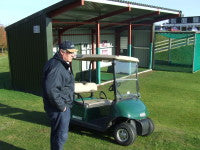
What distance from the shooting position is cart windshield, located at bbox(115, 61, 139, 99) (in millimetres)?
5387

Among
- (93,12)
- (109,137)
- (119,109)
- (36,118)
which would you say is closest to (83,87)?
(119,109)

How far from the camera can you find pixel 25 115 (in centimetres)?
732

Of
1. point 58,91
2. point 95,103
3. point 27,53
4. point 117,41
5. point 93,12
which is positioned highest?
point 93,12

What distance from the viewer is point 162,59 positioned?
18.9 meters

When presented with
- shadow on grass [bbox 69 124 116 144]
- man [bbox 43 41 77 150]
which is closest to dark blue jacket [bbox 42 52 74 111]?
man [bbox 43 41 77 150]

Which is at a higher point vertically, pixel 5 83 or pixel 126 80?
pixel 126 80

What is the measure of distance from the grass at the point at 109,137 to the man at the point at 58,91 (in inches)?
53.0

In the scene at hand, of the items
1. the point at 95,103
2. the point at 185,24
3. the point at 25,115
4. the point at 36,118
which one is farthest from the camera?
the point at 185,24

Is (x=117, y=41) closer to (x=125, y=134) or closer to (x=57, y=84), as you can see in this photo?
(x=125, y=134)

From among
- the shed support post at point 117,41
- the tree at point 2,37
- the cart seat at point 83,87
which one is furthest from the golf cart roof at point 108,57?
the tree at point 2,37

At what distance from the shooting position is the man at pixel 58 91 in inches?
146

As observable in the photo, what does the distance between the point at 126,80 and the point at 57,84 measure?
2.22 meters

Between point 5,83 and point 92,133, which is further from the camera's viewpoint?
point 5,83

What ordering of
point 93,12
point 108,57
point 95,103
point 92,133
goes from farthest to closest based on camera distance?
point 93,12 → point 92,133 → point 95,103 → point 108,57
